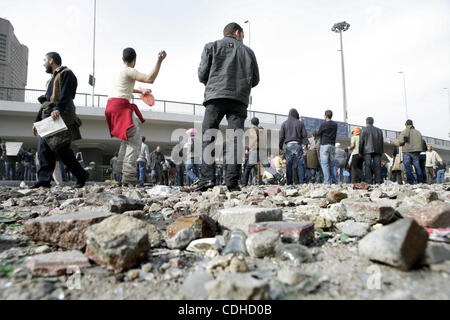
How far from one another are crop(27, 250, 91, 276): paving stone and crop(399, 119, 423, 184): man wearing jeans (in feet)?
26.5

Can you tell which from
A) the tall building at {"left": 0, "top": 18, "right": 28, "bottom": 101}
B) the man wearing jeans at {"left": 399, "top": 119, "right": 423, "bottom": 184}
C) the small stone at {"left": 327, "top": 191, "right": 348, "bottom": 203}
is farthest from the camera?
the tall building at {"left": 0, "top": 18, "right": 28, "bottom": 101}

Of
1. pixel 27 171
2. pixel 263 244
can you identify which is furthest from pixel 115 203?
pixel 27 171

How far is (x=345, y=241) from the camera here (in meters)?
1.17

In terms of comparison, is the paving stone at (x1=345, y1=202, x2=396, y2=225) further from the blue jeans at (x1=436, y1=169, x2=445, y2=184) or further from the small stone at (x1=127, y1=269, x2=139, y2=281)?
the blue jeans at (x1=436, y1=169, x2=445, y2=184)

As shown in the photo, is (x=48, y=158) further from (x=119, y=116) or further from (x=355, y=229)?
(x=355, y=229)

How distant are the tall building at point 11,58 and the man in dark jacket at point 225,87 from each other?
63.8 meters

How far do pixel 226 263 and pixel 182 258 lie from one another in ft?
0.70

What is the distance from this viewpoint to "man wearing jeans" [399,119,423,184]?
22.8 ft

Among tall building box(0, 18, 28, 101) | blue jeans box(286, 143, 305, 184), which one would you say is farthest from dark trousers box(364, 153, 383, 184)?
tall building box(0, 18, 28, 101)

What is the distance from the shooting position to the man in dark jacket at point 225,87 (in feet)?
10.8

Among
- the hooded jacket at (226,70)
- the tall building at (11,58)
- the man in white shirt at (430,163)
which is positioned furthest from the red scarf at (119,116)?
the tall building at (11,58)
